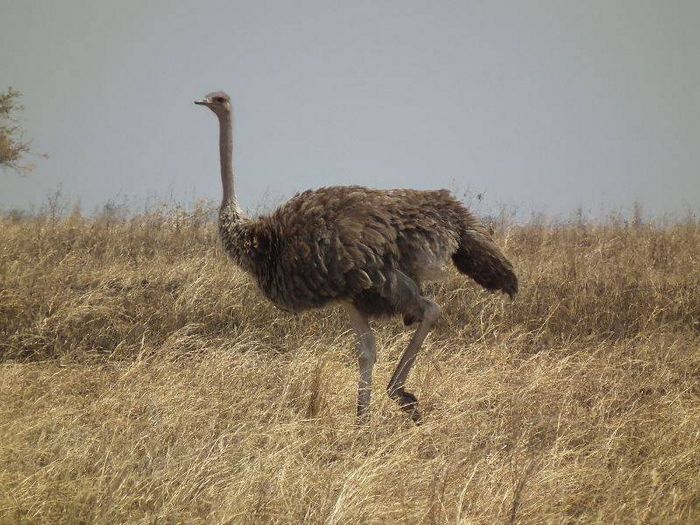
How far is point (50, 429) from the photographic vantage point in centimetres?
446

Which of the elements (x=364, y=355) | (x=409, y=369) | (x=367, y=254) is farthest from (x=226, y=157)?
(x=409, y=369)

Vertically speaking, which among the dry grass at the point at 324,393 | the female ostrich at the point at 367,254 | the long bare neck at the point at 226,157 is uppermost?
the long bare neck at the point at 226,157

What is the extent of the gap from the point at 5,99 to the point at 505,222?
10.6 m

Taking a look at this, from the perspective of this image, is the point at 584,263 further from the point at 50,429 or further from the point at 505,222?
the point at 50,429

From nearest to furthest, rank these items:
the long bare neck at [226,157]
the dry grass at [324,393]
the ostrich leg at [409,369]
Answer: the dry grass at [324,393] < the ostrich leg at [409,369] < the long bare neck at [226,157]

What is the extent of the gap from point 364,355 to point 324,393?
35 cm

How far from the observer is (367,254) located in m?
4.86

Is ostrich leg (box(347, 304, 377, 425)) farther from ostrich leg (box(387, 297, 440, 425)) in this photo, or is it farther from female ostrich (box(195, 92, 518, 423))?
ostrich leg (box(387, 297, 440, 425))

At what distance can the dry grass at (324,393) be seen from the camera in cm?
339

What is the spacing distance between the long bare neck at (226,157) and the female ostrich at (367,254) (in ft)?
1.08

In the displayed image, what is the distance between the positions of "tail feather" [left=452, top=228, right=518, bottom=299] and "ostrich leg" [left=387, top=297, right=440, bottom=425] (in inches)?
20.1

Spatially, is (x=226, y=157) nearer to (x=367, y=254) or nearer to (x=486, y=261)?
(x=367, y=254)

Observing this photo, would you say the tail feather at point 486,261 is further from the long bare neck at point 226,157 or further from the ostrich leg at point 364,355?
the long bare neck at point 226,157

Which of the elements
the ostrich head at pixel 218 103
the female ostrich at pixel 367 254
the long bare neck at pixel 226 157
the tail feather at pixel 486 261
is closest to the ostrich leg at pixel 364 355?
the female ostrich at pixel 367 254
